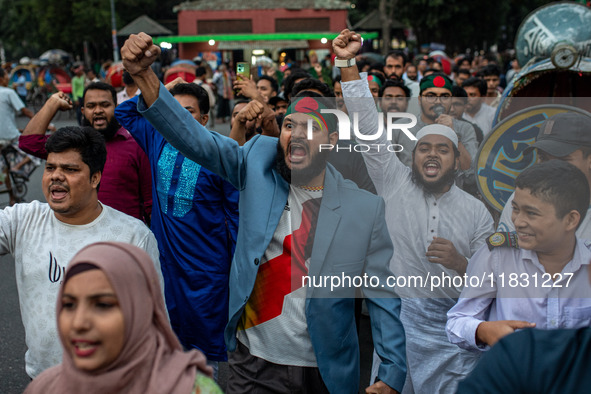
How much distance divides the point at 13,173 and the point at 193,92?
6004 millimetres

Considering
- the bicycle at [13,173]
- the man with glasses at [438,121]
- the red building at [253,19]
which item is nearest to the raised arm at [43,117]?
the man with glasses at [438,121]

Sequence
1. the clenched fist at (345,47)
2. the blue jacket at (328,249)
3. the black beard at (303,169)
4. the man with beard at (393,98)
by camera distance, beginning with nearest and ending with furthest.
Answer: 1. the blue jacket at (328,249)
2. the black beard at (303,169)
3. the clenched fist at (345,47)
4. the man with beard at (393,98)

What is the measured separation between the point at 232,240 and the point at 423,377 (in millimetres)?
1279

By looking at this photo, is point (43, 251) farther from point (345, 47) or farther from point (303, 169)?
point (345, 47)

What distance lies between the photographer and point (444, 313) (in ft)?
11.5

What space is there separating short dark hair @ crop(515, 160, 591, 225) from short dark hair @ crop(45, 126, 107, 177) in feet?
5.87

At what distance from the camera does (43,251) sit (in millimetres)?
2693

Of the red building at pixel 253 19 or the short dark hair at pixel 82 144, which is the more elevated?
the short dark hair at pixel 82 144

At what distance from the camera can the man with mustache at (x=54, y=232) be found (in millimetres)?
2672

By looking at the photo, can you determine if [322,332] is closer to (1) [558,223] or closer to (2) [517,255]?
(2) [517,255]

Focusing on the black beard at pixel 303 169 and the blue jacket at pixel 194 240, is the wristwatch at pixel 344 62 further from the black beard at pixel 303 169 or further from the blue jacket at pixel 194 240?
the blue jacket at pixel 194 240

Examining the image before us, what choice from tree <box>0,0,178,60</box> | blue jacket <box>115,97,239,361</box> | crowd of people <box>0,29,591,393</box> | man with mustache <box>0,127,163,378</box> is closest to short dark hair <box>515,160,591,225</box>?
crowd of people <box>0,29,591,393</box>

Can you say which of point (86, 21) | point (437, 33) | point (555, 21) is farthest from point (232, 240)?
point (86, 21)

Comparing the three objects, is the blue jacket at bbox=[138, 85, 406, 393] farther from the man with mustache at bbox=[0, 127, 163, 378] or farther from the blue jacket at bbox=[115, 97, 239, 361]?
the blue jacket at bbox=[115, 97, 239, 361]
